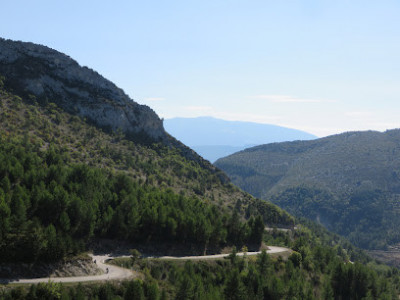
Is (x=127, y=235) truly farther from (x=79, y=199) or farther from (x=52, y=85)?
(x=52, y=85)

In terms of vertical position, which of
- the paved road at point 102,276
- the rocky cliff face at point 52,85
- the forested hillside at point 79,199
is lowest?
the paved road at point 102,276

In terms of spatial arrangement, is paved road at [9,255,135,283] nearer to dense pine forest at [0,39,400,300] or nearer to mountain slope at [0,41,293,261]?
dense pine forest at [0,39,400,300]

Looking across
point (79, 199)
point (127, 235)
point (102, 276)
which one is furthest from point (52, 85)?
point (102, 276)

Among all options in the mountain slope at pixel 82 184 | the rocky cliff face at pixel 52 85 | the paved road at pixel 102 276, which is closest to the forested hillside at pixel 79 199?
the mountain slope at pixel 82 184

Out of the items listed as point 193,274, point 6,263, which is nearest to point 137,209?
point 193,274

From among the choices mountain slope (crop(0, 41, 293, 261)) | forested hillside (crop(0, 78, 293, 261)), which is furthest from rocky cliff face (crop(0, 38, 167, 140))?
forested hillside (crop(0, 78, 293, 261))

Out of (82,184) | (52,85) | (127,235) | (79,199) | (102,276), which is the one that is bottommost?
(102,276)

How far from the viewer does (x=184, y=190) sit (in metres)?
161

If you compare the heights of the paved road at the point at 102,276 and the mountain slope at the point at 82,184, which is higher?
the mountain slope at the point at 82,184

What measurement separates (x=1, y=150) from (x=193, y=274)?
2749 inches

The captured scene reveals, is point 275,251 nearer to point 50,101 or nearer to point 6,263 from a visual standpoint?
point 6,263

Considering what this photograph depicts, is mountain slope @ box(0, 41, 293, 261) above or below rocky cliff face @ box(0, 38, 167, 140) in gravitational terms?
below

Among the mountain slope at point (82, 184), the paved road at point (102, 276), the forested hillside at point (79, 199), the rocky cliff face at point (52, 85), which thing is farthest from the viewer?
the rocky cliff face at point (52, 85)

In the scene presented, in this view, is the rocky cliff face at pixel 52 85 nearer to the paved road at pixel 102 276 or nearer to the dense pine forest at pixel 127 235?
the dense pine forest at pixel 127 235
